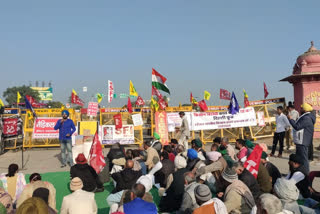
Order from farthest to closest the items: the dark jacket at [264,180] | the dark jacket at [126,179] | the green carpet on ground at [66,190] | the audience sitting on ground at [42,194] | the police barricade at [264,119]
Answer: the police barricade at [264,119]
the green carpet on ground at [66,190]
the dark jacket at [126,179]
the dark jacket at [264,180]
the audience sitting on ground at [42,194]

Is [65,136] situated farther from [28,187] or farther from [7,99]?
[7,99]

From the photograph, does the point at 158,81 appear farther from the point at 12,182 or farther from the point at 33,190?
the point at 33,190

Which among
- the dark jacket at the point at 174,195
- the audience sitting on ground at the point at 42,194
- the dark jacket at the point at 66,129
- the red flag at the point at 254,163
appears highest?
the dark jacket at the point at 66,129

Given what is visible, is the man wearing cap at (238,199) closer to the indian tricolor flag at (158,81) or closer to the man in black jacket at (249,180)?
the man in black jacket at (249,180)

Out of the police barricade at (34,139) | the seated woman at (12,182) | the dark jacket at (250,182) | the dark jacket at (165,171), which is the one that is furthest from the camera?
the police barricade at (34,139)

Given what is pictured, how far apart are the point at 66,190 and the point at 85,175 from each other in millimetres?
1495

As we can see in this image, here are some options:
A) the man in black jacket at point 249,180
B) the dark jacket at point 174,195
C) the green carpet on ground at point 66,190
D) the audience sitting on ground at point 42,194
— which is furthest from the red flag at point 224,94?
the audience sitting on ground at point 42,194

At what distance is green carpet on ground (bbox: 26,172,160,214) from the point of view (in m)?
5.71

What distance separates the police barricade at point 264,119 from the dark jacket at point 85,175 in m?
10.4

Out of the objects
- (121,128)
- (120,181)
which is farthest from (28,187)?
(121,128)

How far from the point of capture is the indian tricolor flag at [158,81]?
11359mm

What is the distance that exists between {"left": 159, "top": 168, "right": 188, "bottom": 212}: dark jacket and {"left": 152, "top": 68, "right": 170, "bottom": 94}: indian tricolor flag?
6568 millimetres

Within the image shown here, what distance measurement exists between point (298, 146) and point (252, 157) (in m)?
2.78

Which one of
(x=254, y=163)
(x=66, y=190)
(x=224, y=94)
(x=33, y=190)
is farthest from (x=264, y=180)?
(x=224, y=94)
